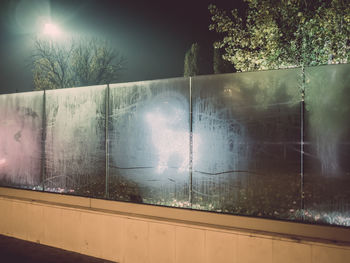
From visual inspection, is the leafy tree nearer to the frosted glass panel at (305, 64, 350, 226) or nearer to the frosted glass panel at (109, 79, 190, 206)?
the frosted glass panel at (109, 79, 190, 206)

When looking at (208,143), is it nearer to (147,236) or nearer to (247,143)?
(247,143)

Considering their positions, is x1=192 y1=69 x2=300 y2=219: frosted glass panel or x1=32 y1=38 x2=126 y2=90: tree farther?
x1=32 y1=38 x2=126 y2=90: tree

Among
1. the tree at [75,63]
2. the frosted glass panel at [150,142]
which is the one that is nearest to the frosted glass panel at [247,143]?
the frosted glass panel at [150,142]

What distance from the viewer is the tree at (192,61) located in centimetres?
1441

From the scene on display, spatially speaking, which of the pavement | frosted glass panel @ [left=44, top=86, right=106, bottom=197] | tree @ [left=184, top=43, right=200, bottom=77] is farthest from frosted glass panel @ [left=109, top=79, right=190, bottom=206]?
tree @ [left=184, top=43, right=200, bottom=77]

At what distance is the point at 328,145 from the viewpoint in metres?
3.92

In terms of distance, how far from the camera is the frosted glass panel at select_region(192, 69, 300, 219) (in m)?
4.11

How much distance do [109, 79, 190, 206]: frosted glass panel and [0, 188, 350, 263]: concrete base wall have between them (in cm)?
33

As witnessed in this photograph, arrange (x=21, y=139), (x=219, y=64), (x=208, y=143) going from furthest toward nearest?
(x=219, y=64), (x=21, y=139), (x=208, y=143)

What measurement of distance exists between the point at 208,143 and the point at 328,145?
1637 mm

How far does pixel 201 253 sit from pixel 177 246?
356 mm

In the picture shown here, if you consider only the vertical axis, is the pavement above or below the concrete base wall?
below

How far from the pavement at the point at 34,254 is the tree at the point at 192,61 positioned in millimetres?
10779

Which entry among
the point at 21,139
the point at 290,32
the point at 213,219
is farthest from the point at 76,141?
the point at 290,32
